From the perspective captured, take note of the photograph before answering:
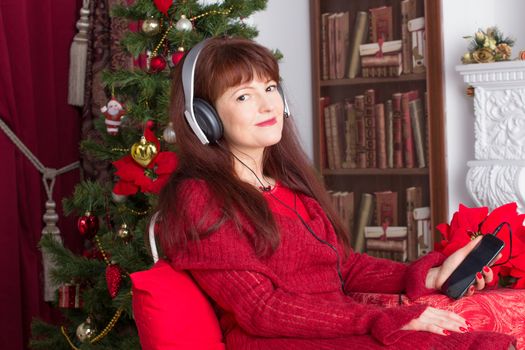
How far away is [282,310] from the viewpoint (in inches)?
61.7

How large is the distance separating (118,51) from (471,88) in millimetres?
1390

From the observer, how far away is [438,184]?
3.54 metres

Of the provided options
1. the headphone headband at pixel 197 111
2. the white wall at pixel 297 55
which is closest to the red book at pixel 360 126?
the white wall at pixel 297 55

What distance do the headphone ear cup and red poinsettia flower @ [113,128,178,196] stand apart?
73 centimetres

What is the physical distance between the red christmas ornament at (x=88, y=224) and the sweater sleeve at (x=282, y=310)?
3.60 ft

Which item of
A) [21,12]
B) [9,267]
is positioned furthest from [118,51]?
[9,267]

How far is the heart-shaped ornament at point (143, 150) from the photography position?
2.47 metres

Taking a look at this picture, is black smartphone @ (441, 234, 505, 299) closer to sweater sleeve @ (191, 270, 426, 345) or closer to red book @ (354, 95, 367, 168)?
sweater sleeve @ (191, 270, 426, 345)

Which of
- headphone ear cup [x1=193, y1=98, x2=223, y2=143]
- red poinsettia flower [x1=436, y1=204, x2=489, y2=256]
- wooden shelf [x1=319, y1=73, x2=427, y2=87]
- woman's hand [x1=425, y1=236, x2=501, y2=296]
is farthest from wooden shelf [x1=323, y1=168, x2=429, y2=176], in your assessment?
headphone ear cup [x1=193, y1=98, x2=223, y2=143]

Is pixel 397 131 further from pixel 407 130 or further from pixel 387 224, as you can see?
pixel 387 224

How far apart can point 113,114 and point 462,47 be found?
1596 millimetres

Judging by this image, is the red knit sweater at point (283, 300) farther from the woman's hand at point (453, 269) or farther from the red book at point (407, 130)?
the red book at point (407, 130)

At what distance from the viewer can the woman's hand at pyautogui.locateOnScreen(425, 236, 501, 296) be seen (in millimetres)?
1787

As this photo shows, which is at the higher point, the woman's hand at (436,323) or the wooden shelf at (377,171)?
the wooden shelf at (377,171)
